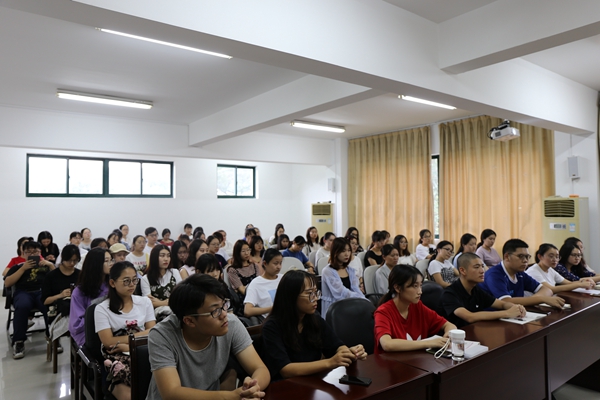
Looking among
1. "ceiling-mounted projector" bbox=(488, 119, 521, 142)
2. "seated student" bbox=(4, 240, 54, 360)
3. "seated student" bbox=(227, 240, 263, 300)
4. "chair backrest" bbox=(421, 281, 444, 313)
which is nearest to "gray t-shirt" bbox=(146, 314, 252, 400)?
"chair backrest" bbox=(421, 281, 444, 313)

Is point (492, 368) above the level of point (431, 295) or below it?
below

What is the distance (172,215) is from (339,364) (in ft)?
26.7

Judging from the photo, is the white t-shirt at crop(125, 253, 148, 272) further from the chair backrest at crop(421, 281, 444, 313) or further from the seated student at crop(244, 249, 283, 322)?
the chair backrest at crop(421, 281, 444, 313)

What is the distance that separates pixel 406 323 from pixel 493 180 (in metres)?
5.38

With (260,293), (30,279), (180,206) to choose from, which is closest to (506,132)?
(260,293)

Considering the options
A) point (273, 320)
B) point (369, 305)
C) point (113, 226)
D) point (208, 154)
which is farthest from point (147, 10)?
point (113, 226)

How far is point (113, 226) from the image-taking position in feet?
28.7

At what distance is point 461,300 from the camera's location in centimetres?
290

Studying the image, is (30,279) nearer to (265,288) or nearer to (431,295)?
(265,288)

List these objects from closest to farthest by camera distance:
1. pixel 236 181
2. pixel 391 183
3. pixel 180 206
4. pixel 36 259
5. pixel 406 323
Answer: pixel 406 323 < pixel 36 259 < pixel 391 183 < pixel 180 206 < pixel 236 181

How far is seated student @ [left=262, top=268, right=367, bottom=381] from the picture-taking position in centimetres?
205

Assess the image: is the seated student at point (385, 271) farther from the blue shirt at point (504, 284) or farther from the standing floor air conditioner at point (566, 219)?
the standing floor air conditioner at point (566, 219)

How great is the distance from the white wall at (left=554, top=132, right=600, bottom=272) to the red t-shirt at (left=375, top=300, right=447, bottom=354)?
4073 mm

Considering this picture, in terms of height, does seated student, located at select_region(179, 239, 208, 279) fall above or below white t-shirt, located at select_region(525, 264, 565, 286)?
above
